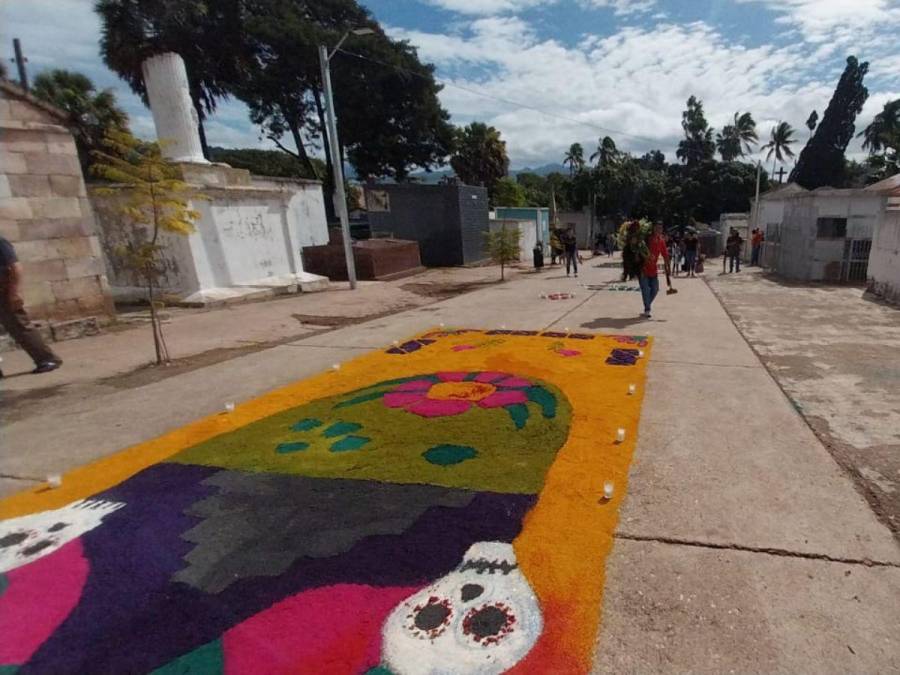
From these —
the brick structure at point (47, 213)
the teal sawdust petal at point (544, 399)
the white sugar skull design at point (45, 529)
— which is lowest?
the teal sawdust petal at point (544, 399)

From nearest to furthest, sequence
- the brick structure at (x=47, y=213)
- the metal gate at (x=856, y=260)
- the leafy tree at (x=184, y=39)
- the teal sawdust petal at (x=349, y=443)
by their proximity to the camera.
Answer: the teal sawdust petal at (x=349, y=443) → the brick structure at (x=47, y=213) → the metal gate at (x=856, y=260) → the leafy tree at (x=184, y=39)

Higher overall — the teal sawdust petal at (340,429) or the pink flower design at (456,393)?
the teal sawdust petal at (340,429)

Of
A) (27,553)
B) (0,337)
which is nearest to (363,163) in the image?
(0,337)

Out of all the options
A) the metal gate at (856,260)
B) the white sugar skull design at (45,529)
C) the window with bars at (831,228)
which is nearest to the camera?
the white sugar skull design at (45,529)

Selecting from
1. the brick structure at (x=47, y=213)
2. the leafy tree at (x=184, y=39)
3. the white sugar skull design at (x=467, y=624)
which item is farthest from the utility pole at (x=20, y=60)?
the white sugar skull design at (x=467, y=624)

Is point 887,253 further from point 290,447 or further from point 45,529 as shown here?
point 45,529

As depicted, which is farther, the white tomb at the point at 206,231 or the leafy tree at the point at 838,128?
the leafy tree at the point at 838,128

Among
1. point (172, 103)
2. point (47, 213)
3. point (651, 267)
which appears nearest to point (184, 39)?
point (172, 103)

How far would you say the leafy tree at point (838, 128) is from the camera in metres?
50.5

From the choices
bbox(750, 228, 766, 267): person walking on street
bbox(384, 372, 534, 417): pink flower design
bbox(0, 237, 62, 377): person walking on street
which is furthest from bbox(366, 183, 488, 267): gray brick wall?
bbox(384, 372, 534, 417): pink flower design

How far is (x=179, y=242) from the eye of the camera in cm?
1277

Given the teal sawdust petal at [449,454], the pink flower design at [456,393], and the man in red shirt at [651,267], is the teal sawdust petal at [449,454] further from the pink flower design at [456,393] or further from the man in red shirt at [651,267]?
the man in red shirt at [651,267]

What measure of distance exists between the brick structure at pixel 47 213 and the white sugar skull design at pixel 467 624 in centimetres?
1003

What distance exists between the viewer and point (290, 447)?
413cm
